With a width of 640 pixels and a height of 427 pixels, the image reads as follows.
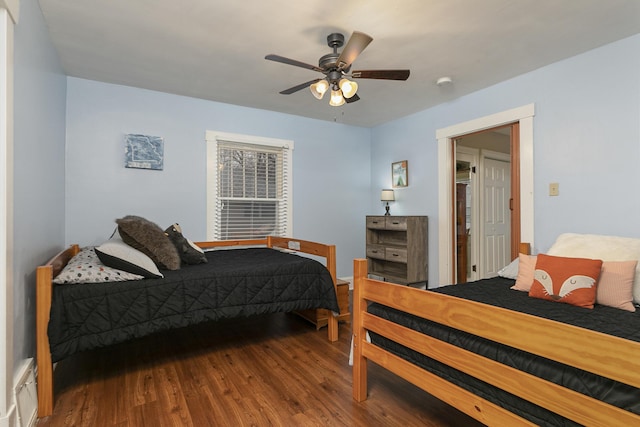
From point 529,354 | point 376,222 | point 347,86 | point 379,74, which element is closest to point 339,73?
point 347,86

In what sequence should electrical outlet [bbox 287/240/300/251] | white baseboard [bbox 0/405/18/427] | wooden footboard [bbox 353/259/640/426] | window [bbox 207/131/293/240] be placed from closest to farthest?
wooden footboard [bbox 353/259/640/426] < white baseboard [bbox 0/405/18/427] < electrical outlet [bbox 287/240/300/251] < window [bbox 207/131/293/240]

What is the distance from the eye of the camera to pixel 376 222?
4281 millimetres

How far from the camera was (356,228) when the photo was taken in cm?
474

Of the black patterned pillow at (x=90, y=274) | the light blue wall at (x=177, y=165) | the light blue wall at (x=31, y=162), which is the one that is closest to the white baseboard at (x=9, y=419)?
the light blue wall at (x=31, y=162)

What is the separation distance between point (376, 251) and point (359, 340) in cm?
249

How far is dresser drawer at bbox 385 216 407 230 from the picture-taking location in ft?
12.7

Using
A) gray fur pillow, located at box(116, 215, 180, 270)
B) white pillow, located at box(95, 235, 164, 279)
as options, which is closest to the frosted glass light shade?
gray fur pillow, located at box(116, 215, 180, 270)

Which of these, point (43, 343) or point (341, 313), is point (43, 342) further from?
point (341, 313)

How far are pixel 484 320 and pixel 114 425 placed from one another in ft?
5.87

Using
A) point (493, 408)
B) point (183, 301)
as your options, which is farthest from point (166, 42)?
point (493, 408)

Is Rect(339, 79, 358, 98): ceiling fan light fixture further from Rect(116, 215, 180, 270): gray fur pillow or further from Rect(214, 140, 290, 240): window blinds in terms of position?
Rect(214, 140, 290, 240): window blinds

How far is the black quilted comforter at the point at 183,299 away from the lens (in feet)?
5.85

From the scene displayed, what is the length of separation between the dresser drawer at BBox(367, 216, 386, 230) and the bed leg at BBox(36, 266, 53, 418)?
3.31 meters

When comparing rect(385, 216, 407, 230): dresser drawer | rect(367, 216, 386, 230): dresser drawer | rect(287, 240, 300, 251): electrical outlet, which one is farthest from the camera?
rect(367, 216, 386, 230): dresser drawer
